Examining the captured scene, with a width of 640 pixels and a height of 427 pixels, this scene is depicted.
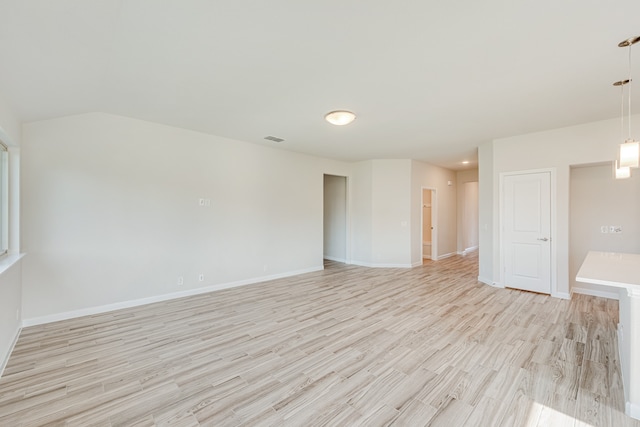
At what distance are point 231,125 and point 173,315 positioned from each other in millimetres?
2846

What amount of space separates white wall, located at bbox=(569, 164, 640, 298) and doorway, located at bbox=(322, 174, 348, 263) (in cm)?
464

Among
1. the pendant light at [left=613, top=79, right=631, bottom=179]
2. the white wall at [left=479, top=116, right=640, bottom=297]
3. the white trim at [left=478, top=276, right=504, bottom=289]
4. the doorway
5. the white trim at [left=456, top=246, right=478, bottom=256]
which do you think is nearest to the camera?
the pendant light at [left=613, top=79, right=631, bottom=179]

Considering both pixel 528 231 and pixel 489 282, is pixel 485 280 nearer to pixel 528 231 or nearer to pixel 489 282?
pixel 489 282

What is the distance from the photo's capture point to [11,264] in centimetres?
248

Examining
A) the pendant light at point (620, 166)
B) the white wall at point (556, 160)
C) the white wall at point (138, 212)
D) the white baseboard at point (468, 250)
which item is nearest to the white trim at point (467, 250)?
the white baseboard at point (468, 250)

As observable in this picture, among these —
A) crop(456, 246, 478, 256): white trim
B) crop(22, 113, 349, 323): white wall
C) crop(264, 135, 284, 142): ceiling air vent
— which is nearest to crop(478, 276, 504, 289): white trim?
crop(456, 246, 478, 256): white trim

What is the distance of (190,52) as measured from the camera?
7.28 ft

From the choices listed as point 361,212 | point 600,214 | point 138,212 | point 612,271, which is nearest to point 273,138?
point 138,212

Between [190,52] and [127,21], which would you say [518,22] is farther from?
[127,21]

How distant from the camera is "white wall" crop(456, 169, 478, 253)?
866 cm

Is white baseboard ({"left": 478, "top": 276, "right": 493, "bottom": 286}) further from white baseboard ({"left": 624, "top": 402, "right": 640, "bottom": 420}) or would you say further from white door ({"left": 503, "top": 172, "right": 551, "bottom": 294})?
white baseboard ({"left": 624, "top": 402, "right": 640, "bottom": 420})

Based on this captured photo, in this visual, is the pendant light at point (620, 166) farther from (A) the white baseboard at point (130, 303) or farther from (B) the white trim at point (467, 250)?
(B) the white trim at point (467, 250)

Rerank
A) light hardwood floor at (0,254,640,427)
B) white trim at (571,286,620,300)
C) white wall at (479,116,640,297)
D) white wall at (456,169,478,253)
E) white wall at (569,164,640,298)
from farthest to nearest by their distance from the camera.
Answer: white wall at (456,169,478,253) → white trim at (571,286,620,300) → white wall at (569,164,640,298) → white wall at (479,116,640,297) → light hardwood floor at (0,254,640,427)

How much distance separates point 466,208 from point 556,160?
5.10m
